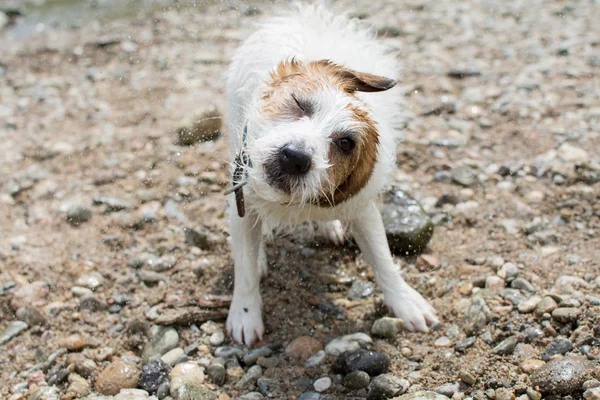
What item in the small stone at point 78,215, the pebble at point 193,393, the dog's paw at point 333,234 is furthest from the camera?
the small stone at point 78,215

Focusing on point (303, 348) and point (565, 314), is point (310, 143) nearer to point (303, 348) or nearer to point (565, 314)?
point (303, 348)

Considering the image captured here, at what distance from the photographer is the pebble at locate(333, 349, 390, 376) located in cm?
439

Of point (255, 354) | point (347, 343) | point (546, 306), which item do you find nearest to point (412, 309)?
point (347, 343)

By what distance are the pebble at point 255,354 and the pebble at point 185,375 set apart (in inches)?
12.7

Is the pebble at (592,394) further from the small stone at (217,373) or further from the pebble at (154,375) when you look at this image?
the pebble at (154,375)

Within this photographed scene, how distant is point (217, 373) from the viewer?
4531mm

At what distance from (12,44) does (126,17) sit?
1751mm

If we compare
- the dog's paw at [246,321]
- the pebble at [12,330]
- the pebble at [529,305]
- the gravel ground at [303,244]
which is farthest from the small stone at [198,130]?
the pebble at [529,305]

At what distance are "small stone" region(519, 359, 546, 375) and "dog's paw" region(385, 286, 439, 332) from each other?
0.82 meters

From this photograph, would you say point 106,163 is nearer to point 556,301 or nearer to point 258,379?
point 258,379

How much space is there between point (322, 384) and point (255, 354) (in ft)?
1.92

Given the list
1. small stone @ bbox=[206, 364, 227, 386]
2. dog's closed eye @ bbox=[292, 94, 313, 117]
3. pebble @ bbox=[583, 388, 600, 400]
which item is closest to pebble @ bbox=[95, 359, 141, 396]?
small stone @ bbox=[206, 364, 227, 386]

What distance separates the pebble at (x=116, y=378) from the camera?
14.5 feet

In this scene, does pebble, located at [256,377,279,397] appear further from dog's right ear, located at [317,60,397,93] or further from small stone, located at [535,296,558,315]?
dog's right ear, located at [317,60,397,93]
